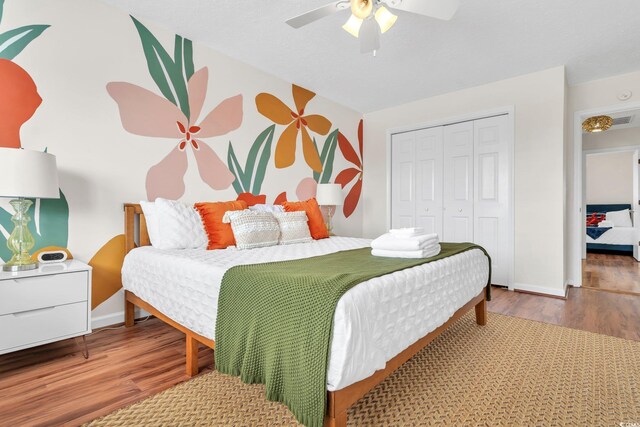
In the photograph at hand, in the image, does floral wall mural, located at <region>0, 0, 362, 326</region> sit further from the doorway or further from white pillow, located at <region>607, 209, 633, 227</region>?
white pillow, located at <region>607, 209, 633, 227</region>

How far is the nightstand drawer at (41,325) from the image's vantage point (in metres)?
1.73

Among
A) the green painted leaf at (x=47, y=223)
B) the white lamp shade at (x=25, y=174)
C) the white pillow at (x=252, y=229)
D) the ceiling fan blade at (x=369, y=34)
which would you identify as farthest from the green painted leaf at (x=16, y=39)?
the ceiling fan blade at (x=369, y=34)

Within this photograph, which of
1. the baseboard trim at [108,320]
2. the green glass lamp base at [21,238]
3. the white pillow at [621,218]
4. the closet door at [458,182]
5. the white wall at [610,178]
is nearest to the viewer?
the green glass lamp base at [21,238]

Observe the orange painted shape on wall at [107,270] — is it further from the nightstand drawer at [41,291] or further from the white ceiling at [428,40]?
the white ceiling at [428,40]

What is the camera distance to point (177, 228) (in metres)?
2.48

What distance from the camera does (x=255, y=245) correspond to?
8.41 ft

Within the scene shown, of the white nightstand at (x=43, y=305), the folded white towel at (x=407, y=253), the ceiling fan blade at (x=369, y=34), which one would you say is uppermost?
the ceiling fan blade at (x=369, y=34)

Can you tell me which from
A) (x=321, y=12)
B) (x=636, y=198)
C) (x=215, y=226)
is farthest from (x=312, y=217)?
(x=636, y=198)

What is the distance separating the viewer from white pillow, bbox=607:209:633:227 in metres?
6.66

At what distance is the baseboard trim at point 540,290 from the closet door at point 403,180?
1.54 meters

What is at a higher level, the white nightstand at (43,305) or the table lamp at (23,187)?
the table lamp at (23,187)

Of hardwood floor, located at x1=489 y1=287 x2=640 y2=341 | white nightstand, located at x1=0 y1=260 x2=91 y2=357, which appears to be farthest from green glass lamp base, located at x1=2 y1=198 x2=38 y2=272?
hardwood floor, located at x1=489 y1=287 x2=640 y2=341

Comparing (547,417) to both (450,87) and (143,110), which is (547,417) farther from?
(450,87)

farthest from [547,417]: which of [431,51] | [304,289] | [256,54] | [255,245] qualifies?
[256,54]
